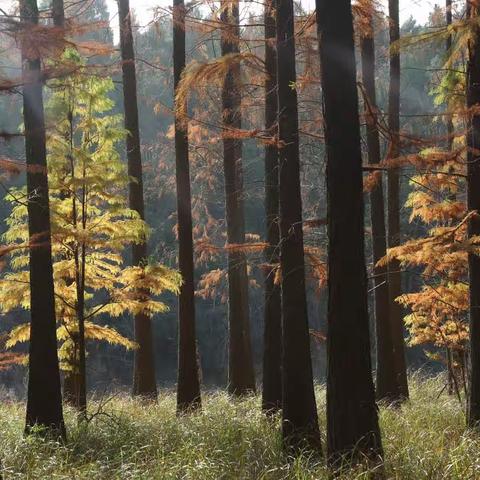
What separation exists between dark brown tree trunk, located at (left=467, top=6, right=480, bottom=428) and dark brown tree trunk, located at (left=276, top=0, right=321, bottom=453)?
8.40 ft

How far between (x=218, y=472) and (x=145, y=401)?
736 centimetres

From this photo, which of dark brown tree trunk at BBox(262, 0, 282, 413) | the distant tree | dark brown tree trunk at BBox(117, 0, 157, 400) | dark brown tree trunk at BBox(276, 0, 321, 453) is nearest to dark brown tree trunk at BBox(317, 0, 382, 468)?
dark brown tree trunk at BBox(276, 0, 321, 453)

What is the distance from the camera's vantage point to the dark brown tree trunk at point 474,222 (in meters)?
9.32

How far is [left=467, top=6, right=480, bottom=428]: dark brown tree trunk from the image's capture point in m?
9.32

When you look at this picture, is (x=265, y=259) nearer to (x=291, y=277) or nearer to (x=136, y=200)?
Answer: (x=291, y=277)

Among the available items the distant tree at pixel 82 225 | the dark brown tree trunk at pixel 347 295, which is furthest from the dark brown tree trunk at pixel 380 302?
the dark brown tree trunk at pixel 347 295

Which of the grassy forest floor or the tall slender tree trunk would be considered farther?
the tall slender tree trunk

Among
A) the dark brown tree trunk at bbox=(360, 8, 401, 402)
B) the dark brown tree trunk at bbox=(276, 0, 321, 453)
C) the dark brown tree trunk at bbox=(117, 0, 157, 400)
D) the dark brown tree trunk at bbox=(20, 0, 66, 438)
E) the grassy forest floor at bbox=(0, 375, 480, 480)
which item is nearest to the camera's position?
the grassy forest floor at bbox=(0, 375, 480, 480)

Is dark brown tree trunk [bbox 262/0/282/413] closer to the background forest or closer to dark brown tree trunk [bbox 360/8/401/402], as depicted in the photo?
the background forest

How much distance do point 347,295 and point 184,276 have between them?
6365 millimetres

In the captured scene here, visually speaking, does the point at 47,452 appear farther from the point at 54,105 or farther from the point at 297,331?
the point at 54,105

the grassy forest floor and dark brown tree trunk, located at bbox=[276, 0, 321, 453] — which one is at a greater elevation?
dark brown tree trunk, located at bbox=[276, 0, 321, 453]

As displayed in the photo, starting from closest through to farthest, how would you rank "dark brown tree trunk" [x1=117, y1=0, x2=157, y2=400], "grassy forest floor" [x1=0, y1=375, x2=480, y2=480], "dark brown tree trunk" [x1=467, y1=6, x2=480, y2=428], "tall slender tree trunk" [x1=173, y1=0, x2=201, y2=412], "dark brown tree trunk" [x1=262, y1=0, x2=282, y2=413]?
"grassy forest floor" [x1=0, y1=375, x2=480, y2=480]
"dark brown tree trunk" [x1=467, y1=6, x2=480, y2=428]
"dark brown tree trunk" [x1=262, y1=0, x2=282, y2=413]
"tall slender tree trunk" [x1=173, y1=0, x2=201, y2=412]
"dark brown tree trunk" [x1=117, y1=0, x2=157, y2=400]

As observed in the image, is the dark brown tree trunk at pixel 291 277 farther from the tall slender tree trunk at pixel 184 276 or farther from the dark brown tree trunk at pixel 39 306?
the tall slender tree trunk at pixel 184 276
